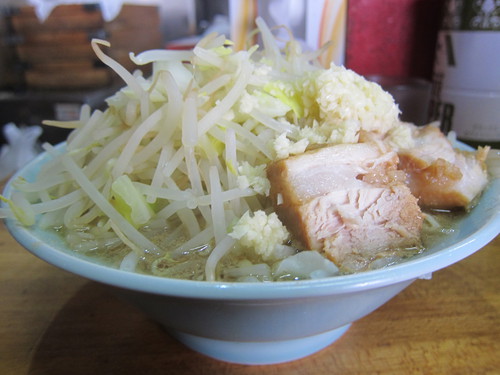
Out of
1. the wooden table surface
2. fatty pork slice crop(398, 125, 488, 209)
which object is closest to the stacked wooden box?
the wooden table surface

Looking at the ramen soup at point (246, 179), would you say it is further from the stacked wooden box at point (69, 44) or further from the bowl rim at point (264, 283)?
the stacked wooden box at point (69, 44)

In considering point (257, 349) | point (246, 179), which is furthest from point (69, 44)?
point (257, 349)

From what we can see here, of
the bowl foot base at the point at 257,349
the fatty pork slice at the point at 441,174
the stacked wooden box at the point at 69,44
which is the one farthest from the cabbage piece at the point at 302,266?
the stacked wooden box at the point at 69,44

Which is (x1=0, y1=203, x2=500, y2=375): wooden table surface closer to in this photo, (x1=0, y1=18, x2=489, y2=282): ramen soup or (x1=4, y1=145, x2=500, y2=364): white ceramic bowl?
(x1=4, y1=145, x2=500, y2=364): white ceramic bowl

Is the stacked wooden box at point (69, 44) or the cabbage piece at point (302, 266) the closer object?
the cabbage piece at point (302, 266)

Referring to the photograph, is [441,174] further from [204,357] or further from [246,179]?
[204,357]

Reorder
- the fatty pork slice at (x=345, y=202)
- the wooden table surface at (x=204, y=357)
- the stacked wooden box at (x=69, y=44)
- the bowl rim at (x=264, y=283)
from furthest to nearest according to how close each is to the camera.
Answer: the stacked wooden box at (x=69, y=44) < the wooden table surface at (x=204, y=357) < the fatty pork slice at (x=345, y=202) < the bowl rim at (x=264, y=283)

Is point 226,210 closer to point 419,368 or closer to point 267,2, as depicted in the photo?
point 419,368
